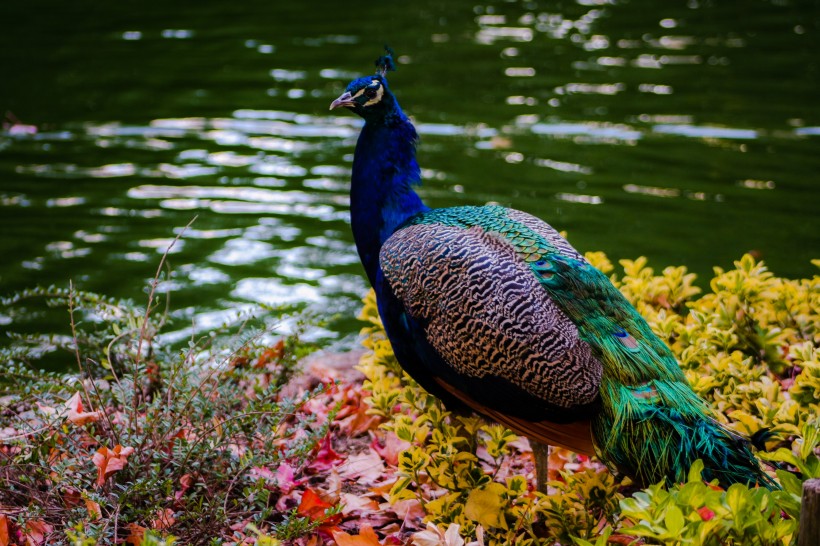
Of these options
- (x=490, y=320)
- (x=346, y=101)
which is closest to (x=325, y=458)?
(x=490, y=320)

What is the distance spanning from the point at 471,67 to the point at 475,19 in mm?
2569

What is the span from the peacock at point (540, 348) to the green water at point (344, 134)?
2.35 metres

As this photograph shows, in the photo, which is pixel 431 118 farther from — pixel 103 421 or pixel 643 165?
pixel 103 421

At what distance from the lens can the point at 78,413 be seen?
3.19 meters

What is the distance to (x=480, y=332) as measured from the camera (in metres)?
2.98

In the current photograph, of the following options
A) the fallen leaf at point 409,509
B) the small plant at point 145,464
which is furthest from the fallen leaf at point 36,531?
the fallen leaf at point 409,509

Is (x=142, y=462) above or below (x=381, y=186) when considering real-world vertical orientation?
below

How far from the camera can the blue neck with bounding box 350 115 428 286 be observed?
11.9 ft

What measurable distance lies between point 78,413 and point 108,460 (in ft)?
1.20

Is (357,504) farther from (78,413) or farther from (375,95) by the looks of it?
(375,95)

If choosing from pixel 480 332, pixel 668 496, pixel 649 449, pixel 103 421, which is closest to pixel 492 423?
pixel 480 332

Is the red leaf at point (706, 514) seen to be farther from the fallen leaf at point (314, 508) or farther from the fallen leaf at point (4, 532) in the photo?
the fallen leaf at point (4, 532)

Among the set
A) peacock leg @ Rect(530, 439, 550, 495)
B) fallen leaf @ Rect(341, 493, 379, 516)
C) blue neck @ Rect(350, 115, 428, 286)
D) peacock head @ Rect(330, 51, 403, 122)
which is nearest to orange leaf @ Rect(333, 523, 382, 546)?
fallen leaf @ Rect(341, 493, 379, 516)

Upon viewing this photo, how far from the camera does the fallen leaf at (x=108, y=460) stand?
9.44 ft
